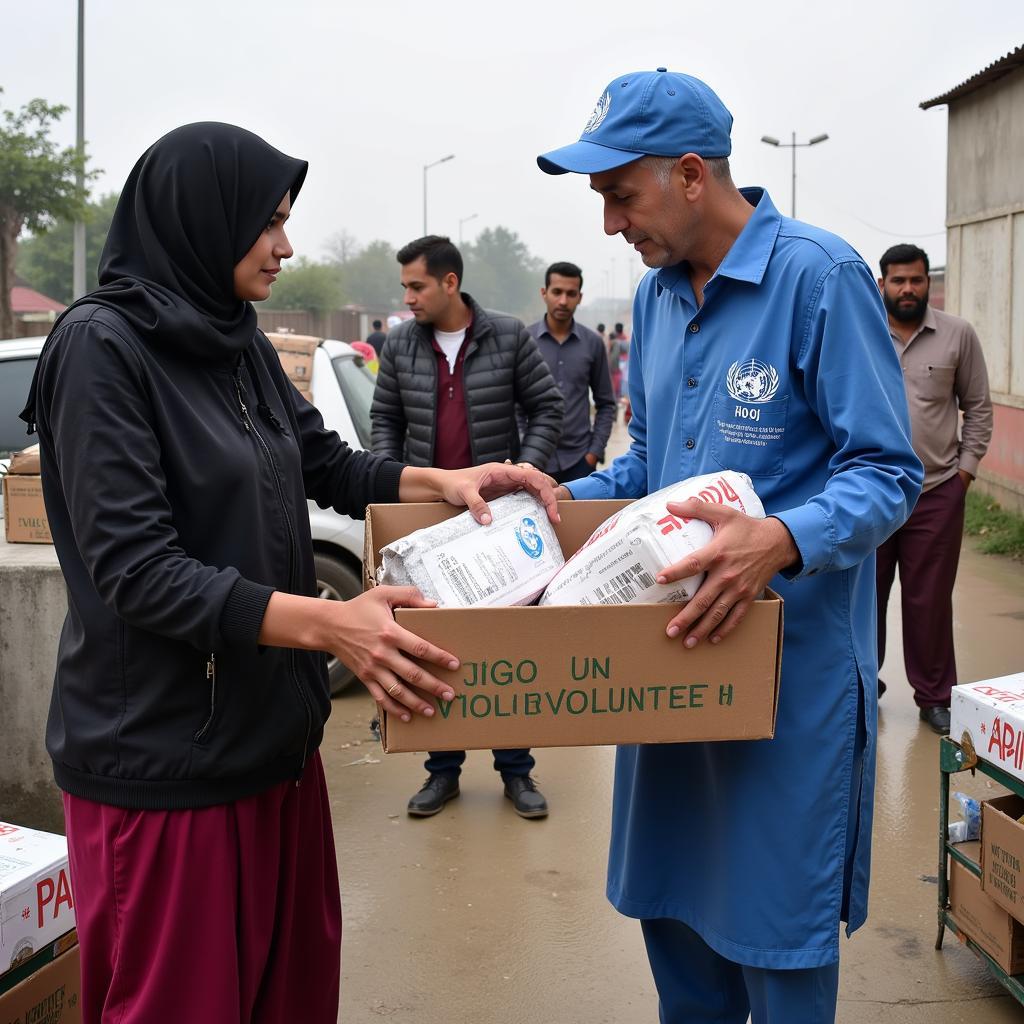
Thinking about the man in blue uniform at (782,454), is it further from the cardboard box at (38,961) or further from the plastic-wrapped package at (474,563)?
the cardboard box at (38,961)

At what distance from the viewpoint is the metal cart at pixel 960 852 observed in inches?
115

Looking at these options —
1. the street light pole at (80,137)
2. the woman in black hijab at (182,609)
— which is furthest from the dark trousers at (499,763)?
the street light pole at (80,137)

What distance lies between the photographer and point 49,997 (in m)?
2.48

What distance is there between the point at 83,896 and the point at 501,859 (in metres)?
2.24

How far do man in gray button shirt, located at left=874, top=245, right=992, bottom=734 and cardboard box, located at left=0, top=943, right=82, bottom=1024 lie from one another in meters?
3.93

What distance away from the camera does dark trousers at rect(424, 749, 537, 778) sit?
15.0 ft

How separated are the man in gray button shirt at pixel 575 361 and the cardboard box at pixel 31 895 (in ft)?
14.8

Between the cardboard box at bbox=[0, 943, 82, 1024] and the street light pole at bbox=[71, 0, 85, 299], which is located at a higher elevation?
the street light pole at bbox=[71, 0, 85, 299]

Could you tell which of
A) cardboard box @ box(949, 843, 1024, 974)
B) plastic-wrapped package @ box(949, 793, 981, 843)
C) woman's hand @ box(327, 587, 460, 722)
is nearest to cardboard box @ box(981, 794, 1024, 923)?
cardboard box @ box(949, 843, 1024, 974)

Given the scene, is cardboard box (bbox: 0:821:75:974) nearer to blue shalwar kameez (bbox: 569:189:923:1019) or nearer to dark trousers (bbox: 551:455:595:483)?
blue shalwar kameez (bbox: 569:189:923:1019)

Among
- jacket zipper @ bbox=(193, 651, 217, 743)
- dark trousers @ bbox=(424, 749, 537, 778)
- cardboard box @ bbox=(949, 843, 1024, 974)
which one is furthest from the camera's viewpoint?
dark trousers @ bbox=(424, 749, 537, 778)

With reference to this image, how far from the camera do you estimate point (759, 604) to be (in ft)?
6.19

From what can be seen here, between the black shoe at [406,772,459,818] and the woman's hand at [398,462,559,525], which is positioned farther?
the black shoe at [406,772,459,818]

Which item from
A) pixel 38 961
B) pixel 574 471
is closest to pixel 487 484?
pixel 38 961
